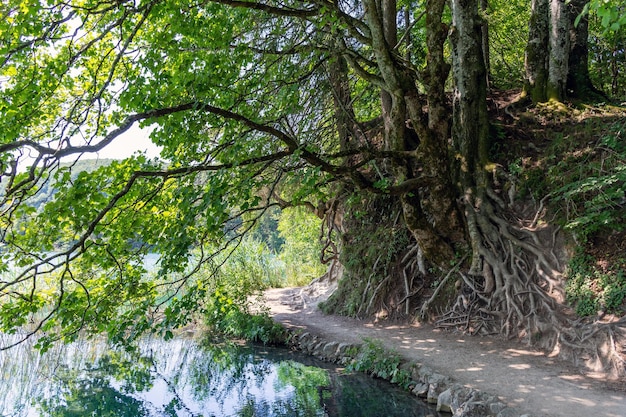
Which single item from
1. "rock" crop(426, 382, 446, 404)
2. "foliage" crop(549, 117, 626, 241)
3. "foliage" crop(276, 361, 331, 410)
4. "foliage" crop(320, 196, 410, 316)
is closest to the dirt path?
"rock" crop(426, 382, 446, 404)

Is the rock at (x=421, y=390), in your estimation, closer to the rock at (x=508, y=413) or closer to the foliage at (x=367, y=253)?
the rock at (x=508, y=413)

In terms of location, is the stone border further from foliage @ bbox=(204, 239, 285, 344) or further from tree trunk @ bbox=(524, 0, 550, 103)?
tree trunk @ bbox=(524, 0, 550, 103)

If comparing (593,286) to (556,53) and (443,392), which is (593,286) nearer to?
(443,392)

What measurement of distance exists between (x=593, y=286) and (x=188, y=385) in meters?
5.66

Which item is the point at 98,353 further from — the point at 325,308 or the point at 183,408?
the point at 325,308

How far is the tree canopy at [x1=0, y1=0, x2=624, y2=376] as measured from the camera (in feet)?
16.3

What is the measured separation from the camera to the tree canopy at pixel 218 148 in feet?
16.3

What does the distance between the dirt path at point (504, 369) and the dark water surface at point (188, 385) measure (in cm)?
62

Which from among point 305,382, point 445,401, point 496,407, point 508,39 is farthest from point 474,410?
point 508,39

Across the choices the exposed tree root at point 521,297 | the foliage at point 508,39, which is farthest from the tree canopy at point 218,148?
the foliage at point 508,39

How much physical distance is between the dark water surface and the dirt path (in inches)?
24.5

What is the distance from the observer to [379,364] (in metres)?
6.75

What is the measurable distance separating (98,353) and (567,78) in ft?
30.9

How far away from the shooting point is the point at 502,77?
11.3 meters
